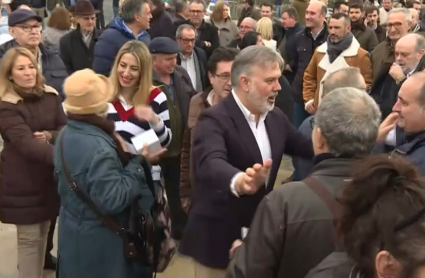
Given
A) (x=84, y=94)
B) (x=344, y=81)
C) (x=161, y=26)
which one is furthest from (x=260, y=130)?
(x=161, y=26)

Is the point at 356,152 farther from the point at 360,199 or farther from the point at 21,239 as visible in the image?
the point at 21,239

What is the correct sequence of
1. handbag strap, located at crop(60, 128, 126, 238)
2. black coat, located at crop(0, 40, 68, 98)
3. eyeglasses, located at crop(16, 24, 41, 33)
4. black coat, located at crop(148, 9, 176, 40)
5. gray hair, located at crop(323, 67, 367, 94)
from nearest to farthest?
handbag strap, located at crop(60, 128, 126, 238) < gray hair, located at crop(323, 67, 367, 94) < eyeglasses, located at crop(16, 24, 41, 33) < black coat, located at crop(0, 40, 68, 98) < black coat, located at crop(148, 9, 176, 40)

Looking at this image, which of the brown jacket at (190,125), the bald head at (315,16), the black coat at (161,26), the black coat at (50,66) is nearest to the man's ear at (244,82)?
the brown jacket at (190,125)

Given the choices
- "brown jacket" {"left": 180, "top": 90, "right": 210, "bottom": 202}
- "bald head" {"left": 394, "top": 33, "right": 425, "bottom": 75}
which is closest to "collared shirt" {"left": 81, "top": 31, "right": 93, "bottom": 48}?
"brown jacket" {"left": 180, "top": 90, "right": 210, "bottom": 202}

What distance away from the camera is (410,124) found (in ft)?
10.3

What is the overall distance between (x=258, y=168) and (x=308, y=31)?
5.19 m

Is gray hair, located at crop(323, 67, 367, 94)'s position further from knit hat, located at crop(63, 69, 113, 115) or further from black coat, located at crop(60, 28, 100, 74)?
black coat, located at crop(60, 28, 100, 74)

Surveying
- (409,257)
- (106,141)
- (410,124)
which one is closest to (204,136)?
(106,141)

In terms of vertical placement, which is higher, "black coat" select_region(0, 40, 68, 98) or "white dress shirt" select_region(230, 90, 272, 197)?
"white dress shirt" select_region(230, 90, 272, 197)

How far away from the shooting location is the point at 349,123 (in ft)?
7.26

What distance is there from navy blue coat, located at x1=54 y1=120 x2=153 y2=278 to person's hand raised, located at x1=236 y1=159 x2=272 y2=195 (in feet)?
2.27

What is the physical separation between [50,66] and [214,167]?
9.78 ft

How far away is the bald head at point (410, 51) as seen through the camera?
15.7ft

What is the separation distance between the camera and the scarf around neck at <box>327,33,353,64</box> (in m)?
6.08
